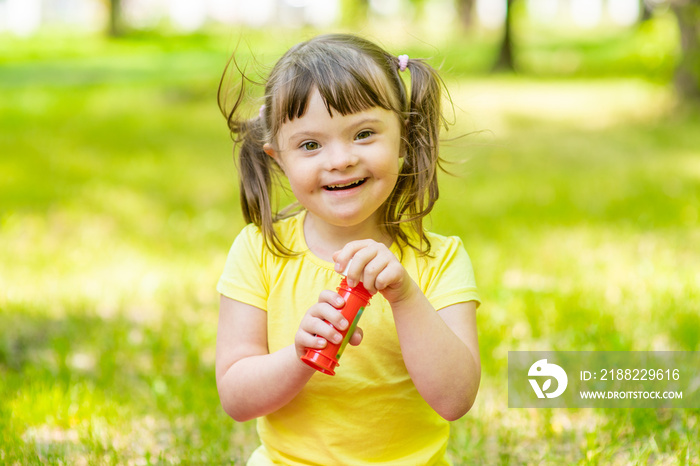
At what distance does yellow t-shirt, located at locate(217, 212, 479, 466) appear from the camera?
1806mm

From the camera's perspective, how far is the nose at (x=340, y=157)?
1664 mm

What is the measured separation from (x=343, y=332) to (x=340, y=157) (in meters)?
0.38

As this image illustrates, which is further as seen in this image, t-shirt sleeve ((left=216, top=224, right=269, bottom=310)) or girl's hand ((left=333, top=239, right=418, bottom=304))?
t-shirt sleeve ((left=216, top=224, right=269, bottom=310))

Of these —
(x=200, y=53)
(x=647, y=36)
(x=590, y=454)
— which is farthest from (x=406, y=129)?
(x=200, y=53)

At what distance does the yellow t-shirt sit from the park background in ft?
0.95

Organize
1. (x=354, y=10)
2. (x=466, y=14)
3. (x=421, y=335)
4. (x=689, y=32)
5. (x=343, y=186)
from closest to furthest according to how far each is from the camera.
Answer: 1. (x=421, y=335)
2. (x=343, y=186)
3. (x=689, y=32)
4. (x=354, y=10)
5. (x=466, y=14)

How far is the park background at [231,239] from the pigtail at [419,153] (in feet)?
0.44

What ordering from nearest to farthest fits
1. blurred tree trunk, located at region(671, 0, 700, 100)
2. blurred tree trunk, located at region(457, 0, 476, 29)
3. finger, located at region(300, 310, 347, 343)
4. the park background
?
finger, located at region(300, 310, 347, 343)
the park background
blurred tree trunk, located at region(671, 0, 700, 100)
blurred tree trunk, located at region(457, 0, 476, 29)

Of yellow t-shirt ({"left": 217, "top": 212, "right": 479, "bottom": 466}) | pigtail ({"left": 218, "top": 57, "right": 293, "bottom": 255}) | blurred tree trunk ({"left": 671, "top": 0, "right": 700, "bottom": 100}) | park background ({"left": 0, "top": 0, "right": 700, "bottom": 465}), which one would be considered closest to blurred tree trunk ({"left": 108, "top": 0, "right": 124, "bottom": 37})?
park background ({"left": 0, "top": 0, "right": 700, "bottom": 465})

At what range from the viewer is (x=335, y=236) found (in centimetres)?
188

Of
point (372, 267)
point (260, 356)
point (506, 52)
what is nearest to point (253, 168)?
point (260, 356)

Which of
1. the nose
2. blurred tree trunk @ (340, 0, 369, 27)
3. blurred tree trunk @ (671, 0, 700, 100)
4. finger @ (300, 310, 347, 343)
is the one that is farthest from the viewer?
blurred tree trunk @ (340, 0, 369, 27)

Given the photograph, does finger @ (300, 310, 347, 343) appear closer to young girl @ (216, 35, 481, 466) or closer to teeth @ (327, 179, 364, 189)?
young girl @ (216, 35, 481, 466)

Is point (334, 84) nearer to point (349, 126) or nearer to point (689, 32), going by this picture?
point (349, 126)
